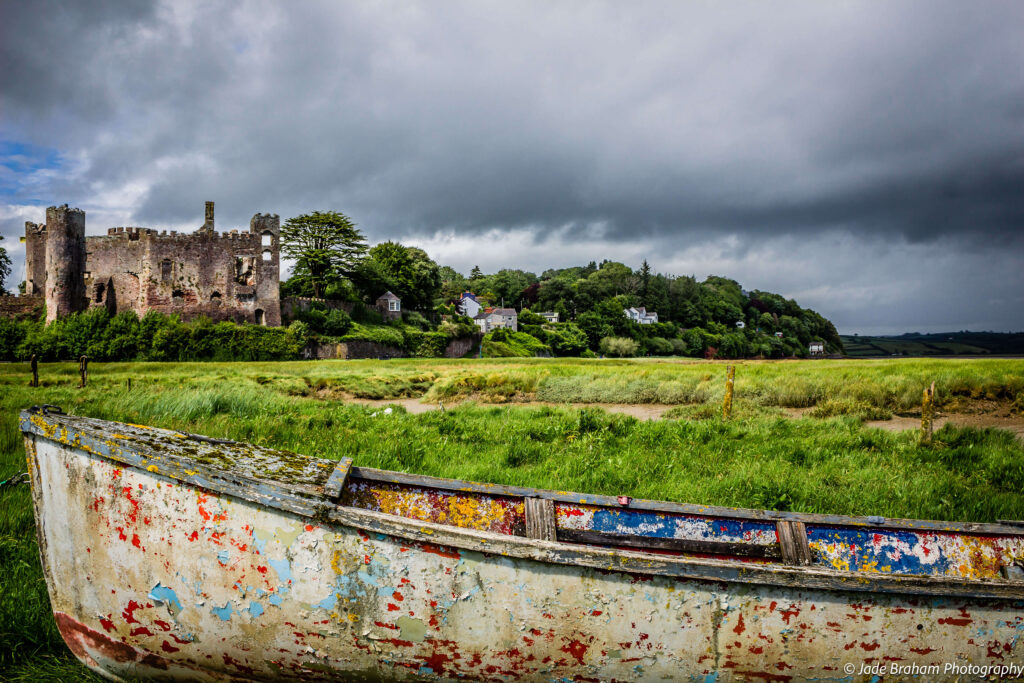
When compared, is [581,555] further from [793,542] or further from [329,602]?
[793,542]

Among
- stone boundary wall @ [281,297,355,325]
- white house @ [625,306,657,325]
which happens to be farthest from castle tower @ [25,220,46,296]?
white house @ [625,306,657,325]

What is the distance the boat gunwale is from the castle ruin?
4689cm

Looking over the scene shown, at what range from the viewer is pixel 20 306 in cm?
4238

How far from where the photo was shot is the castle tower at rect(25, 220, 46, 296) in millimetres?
44938

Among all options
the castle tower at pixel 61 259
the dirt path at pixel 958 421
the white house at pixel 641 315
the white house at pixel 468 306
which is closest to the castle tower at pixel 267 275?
the castle tower at pixel 61 259

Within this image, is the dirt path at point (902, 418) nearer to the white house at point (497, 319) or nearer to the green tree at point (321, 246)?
the green tree at point (321, 246)

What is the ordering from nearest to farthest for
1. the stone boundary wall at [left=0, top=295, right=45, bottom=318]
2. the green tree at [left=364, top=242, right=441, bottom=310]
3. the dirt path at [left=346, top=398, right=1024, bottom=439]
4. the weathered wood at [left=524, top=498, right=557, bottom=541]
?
the weathered wood at [left=524, top=498, right=557, bottom=541], the dirt path at [left=346, top=398, right=1024, bottom=439], the stone boundary wall at [left=0, top=295, right=45, bottom=318], the green tree at [left=364, top=242, right=441, bottom=310]

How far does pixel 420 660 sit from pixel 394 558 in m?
0.73

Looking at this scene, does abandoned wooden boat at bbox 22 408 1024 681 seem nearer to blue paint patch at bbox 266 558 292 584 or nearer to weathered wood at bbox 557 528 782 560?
blue paint patch at bbox 266 558 292 584

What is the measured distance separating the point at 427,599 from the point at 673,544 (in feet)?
6.63

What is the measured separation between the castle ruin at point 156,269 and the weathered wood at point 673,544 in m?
46.8

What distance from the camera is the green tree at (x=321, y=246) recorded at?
5472 centimetres

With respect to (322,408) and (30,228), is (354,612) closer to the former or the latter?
(322,408)

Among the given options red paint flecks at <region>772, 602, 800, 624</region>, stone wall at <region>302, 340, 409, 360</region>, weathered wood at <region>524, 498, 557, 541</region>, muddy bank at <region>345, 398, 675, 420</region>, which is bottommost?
muddy bank at <region>345, 398, 675, 420</region>
